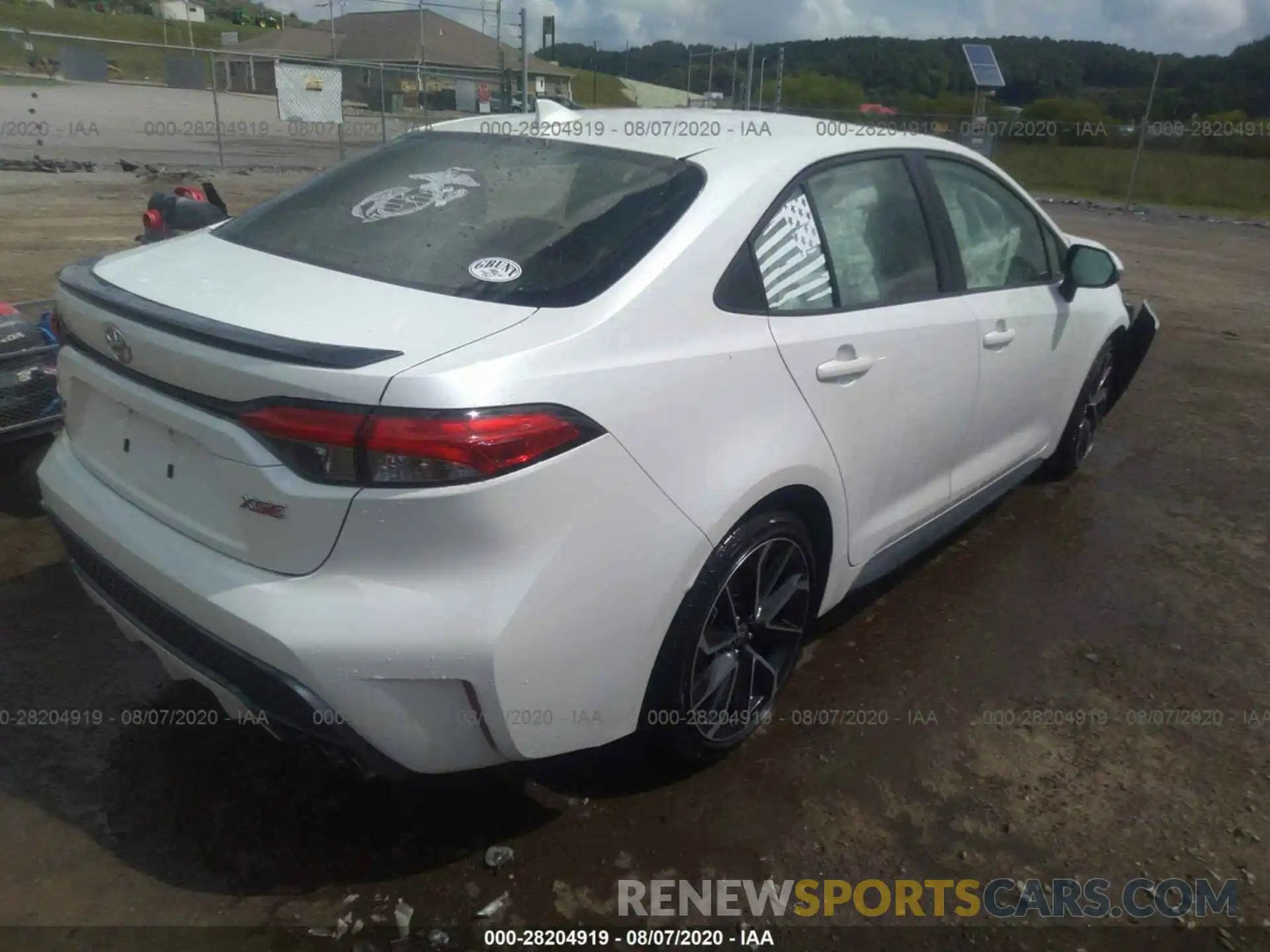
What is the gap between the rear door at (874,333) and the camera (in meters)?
2.65

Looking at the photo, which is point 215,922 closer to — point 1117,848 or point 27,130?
point 1117,848

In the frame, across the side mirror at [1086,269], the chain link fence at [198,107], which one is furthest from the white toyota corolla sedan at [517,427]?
the chain link fence at [198,107]

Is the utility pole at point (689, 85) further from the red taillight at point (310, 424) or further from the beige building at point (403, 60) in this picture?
the red taillight at point (310, 424)

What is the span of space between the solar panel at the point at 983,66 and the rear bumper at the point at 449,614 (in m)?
18.2

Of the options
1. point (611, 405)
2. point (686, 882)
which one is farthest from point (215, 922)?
point (611, 405)

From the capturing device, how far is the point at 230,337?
2.02m

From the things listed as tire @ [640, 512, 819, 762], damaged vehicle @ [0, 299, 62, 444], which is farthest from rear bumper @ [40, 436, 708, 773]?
damaged vehicle @ [0, 299, 62, 444]

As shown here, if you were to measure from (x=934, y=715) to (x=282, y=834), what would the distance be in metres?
1.93

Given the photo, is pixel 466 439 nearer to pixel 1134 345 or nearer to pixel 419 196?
pixel 419 196

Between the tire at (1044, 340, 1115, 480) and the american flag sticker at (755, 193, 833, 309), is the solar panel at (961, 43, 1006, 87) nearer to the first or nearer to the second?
the tire at (1044, 340, 1115, 480)

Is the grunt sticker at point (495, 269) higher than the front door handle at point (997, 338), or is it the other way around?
the grunt sticker at point (495, 269)

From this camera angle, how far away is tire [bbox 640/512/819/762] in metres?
2.38

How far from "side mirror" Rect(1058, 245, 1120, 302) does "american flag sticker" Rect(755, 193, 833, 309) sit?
1701 mm

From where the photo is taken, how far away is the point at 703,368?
7.55ft
